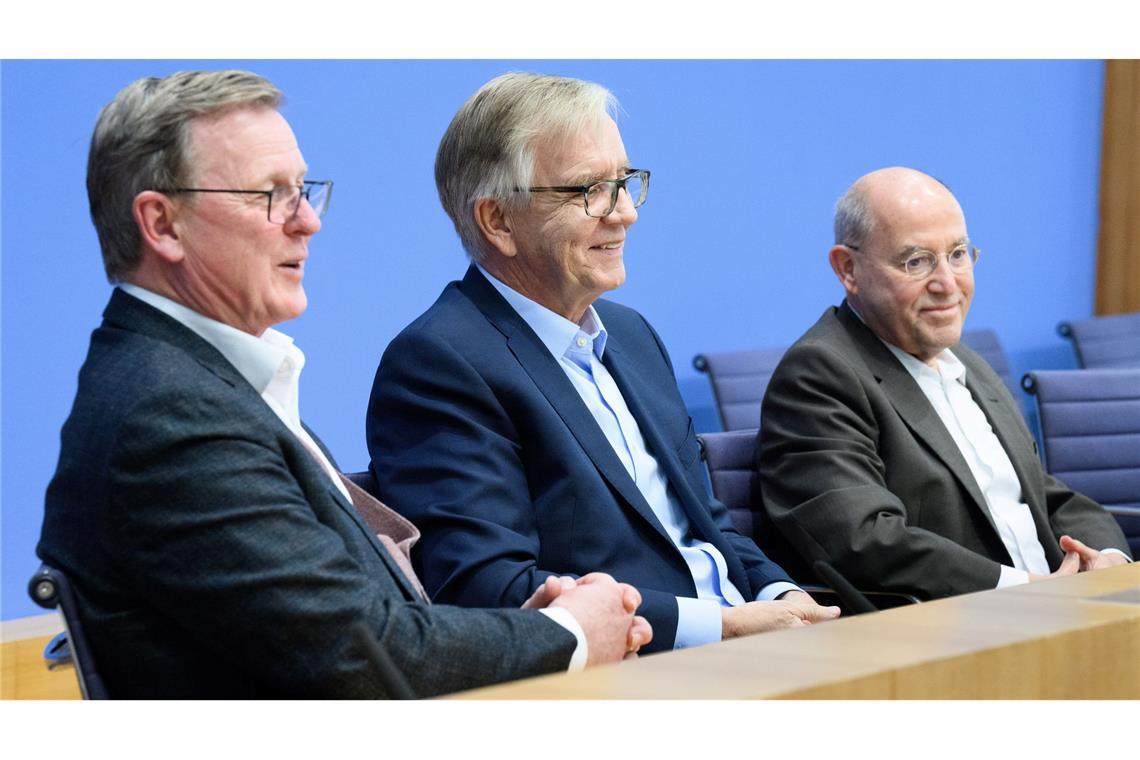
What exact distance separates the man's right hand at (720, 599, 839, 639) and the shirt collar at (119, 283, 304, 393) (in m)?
0.95

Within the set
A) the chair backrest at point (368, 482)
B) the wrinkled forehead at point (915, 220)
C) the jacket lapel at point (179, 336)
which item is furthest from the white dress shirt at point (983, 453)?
the jacket lapel at point (179, 336)

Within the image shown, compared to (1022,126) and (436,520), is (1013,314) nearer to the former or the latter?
(1022,126)

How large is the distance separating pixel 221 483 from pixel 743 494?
1548 mm

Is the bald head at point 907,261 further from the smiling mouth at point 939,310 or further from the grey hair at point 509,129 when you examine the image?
the grey hair at point 509,129

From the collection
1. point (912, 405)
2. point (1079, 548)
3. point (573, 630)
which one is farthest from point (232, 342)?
point (1079, 548)

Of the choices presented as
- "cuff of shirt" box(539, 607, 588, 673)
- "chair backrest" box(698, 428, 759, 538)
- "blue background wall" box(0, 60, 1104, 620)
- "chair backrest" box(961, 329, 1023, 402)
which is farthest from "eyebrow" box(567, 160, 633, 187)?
"chair backrest" box(961, 329, 1023, 402)

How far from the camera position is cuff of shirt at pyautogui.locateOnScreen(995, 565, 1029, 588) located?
9.22 feet

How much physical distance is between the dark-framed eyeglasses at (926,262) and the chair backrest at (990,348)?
6.20 feet

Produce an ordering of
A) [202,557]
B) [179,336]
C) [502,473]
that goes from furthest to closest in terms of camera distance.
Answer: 1. [502,473]
2. [179,336]
3. [202,557]

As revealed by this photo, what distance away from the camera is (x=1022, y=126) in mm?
5676

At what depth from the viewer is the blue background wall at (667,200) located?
323 centimetres

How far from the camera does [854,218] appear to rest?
325cm

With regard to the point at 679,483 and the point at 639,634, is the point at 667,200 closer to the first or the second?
the point at 679,483

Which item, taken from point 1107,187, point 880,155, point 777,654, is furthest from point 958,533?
point 1107,187
